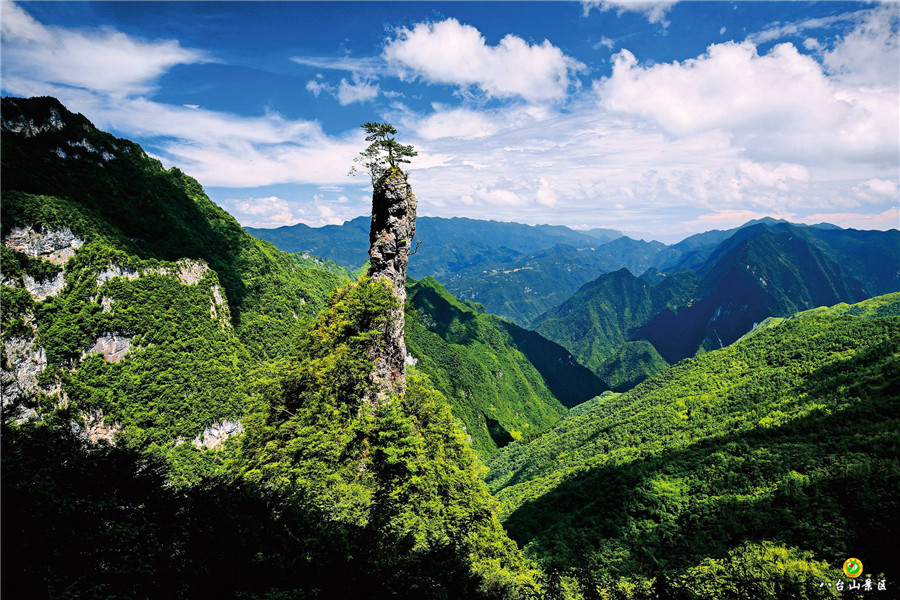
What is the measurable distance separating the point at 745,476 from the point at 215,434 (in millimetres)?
92366

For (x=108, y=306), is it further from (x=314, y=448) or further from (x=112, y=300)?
(x=314, y=448)

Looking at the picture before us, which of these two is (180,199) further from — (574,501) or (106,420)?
(574,501)

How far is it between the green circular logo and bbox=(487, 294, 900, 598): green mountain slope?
2.40m

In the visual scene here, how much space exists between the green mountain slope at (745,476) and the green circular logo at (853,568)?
7.88 feet

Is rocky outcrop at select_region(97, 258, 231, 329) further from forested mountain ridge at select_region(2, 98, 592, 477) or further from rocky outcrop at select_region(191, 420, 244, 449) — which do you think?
rocky outcrop at select_region(191, 420, 244, 449)

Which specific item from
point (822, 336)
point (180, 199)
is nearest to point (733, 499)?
point (822, 336)

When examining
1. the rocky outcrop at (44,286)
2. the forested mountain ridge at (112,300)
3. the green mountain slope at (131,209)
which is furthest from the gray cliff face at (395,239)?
the rocky outcrop at (44,286)

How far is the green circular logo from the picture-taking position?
3225cm

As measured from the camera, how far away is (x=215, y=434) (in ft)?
238

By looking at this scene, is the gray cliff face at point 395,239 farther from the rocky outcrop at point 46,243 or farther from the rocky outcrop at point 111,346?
the rocky outcrop at point 46,243

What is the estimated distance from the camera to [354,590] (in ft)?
48.4

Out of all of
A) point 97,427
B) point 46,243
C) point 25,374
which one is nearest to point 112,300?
point 46,243

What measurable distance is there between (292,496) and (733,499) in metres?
64.9

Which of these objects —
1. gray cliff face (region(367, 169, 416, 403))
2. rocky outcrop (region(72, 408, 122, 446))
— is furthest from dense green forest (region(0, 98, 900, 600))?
A: gray cliff face (region(367, 169, 416, 403))
